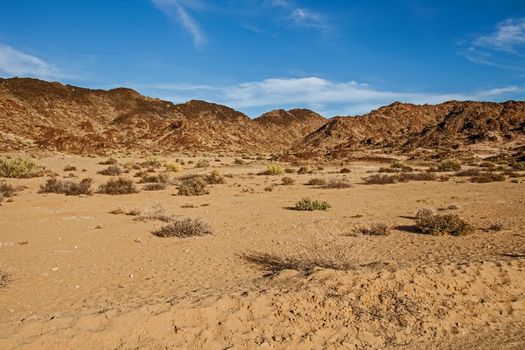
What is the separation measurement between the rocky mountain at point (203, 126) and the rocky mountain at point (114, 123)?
0.46ft

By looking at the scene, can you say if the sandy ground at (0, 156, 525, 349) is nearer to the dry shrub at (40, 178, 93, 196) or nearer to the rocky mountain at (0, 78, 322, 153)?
the dry shrub at (40, 178, 93, 196)

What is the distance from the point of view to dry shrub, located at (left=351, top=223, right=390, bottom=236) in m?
10.2

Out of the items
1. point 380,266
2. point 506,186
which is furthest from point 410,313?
point 506,186

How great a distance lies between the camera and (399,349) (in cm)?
521

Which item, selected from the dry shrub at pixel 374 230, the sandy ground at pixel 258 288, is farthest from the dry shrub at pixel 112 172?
the dry shrub at pixel 374 230

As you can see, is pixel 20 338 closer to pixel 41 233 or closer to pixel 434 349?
pixel 434 349

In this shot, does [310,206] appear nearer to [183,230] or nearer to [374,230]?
[374,230]

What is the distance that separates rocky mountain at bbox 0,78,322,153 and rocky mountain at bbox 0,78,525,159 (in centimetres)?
14

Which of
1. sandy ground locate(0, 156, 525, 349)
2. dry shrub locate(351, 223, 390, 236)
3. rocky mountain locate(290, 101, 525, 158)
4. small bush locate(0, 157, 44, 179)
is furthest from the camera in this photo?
rocky mountain locate(290, 101, 525, 158)

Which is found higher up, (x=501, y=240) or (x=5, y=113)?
(x=5, y=113)

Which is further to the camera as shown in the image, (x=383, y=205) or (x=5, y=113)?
(x=5, y=113)

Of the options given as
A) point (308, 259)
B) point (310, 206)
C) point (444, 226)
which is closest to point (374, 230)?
point (444, 226)

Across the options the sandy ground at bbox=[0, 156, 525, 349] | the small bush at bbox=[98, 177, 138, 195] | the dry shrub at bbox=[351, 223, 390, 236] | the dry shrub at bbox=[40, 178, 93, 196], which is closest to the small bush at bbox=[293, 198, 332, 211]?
the sandy ground at bbox=[0, 156, 525, 349]

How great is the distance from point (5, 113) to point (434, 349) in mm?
62963
